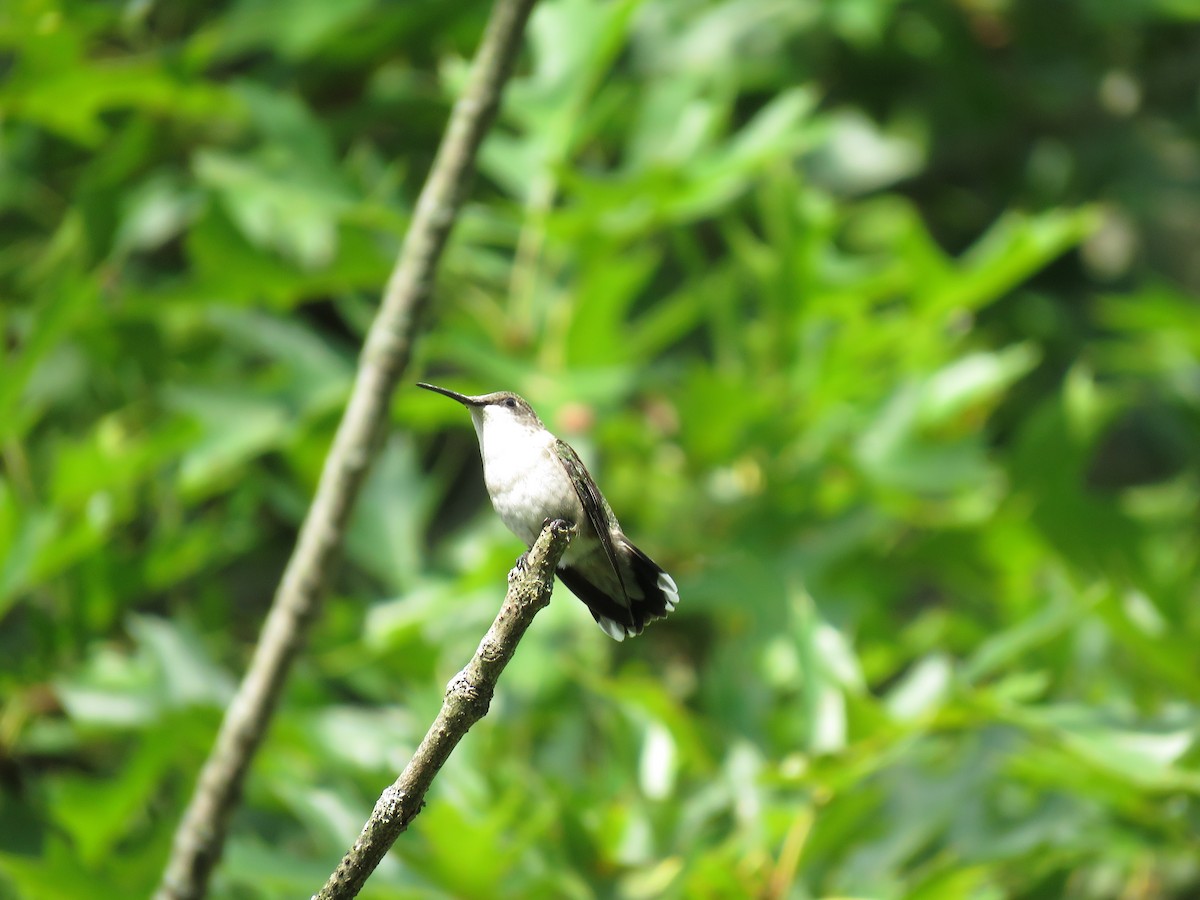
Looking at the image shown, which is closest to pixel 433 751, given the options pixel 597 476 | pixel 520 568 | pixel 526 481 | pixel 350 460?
pixel 520 568

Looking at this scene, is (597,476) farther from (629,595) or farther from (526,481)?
(526,481)

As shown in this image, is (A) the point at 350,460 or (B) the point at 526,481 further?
(A) the point at 350,460

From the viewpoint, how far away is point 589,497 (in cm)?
118

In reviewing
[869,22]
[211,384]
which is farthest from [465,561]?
[869,22]

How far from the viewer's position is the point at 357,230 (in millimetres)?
2504

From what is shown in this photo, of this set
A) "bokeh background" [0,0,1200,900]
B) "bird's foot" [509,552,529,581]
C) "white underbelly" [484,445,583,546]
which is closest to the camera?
"bird's foot" [509,552,529,581]

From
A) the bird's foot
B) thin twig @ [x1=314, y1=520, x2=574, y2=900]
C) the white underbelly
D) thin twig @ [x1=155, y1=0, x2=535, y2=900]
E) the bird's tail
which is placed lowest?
thin twig @ [x1=314, y1=520, x2=574, y2=900]

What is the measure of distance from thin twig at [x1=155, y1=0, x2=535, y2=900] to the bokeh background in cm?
38

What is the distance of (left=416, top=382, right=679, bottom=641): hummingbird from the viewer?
44.9 inches

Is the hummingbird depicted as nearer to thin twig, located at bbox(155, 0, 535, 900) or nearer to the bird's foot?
the bird's foot

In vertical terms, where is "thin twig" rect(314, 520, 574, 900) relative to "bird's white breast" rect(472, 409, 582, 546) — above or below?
below

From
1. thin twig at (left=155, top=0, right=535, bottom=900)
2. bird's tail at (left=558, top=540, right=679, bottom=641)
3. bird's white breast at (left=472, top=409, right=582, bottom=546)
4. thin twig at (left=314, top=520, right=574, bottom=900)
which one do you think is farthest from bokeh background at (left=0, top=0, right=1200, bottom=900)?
thin twig at (left=314, top=520, right=574, bottom=900)

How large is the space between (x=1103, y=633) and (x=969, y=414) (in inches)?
26.8

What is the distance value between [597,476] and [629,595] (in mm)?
1434
